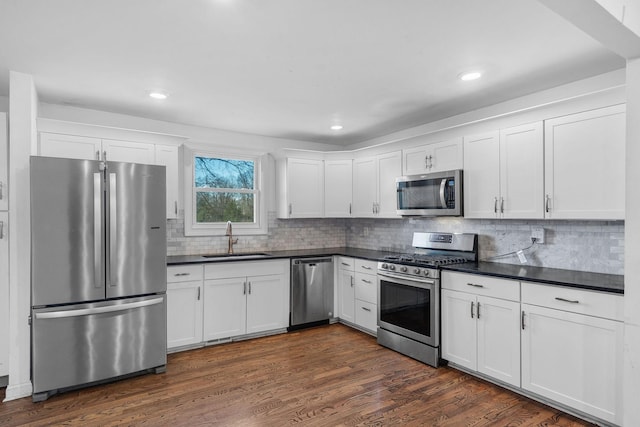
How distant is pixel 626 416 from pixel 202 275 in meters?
3.47

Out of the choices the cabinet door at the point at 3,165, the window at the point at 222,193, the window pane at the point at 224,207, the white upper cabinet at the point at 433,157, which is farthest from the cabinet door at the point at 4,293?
the white upper cabinet at the point at 433,157

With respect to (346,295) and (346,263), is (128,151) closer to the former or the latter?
(346,263)

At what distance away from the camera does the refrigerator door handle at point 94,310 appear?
2.88 metres

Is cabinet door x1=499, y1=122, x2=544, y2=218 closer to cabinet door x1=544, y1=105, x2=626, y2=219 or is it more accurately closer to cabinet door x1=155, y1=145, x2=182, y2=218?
cabinet door x1=544, y1=105, x2=626, y2=219

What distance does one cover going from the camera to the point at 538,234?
10.8 ft

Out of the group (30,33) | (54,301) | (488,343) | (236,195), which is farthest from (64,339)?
(488,343)

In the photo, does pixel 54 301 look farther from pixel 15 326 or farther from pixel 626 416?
pixel 626 416

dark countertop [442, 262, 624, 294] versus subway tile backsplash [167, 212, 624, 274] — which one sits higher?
subway tile backsplash [167, 212, 624, 274]

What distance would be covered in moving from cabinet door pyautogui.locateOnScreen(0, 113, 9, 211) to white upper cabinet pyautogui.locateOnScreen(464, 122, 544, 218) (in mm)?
3950

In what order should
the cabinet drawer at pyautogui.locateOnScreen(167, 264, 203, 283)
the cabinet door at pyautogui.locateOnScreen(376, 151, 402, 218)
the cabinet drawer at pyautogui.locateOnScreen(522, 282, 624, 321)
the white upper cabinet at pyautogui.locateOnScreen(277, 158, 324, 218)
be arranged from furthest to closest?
the white upper cabinet at pyautogui.locateOnScreen(277, 158, 324, 218)
the cabinet door at pyautogui.locateOnScreen(376, 151, 402, 218)
the cabinet drawer at pyautogui.locateOnScreen(167, 264, 203, 283)
the cabinet drawer at pyautogui.locateOnScreen(522, 282, 624, 321)

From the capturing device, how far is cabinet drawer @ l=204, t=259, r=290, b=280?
4016 millimetres

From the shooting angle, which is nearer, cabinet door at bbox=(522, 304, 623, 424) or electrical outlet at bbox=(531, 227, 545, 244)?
cabinet door at bbox=(522, 304, 623, 424)

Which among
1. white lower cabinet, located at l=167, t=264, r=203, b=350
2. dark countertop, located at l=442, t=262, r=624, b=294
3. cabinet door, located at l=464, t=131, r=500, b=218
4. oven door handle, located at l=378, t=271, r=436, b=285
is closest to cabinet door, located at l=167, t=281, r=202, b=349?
white lower cabinet, located at l=167, t=264, r=203, b=350

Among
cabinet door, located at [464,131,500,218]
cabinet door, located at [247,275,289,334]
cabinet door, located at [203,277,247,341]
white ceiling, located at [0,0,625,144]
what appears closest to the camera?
white ceiling, located at [0,0,625,144]
